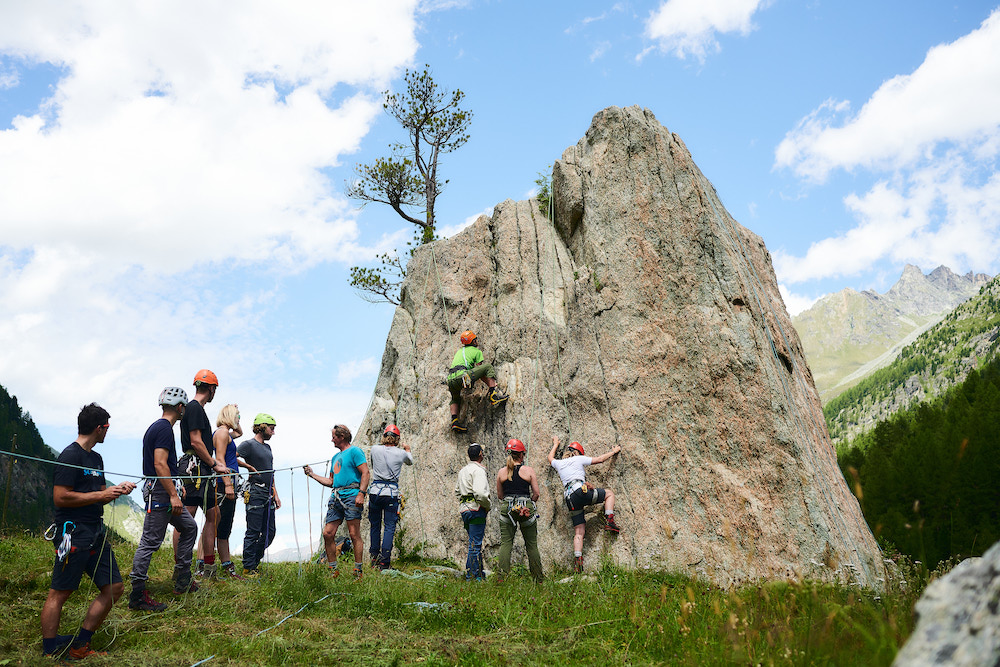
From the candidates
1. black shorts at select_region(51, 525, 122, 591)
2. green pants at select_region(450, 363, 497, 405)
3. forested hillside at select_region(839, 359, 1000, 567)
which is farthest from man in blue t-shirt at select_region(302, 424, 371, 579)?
forested hillside at select_region(839, 359, 1000, 567)

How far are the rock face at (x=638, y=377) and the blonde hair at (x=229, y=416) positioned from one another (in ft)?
17.1

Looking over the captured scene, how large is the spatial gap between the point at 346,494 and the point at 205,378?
9.01ft

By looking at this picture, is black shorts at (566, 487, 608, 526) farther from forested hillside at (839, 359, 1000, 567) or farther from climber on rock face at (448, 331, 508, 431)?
forested hillside at (839, 359, 1000, 567)

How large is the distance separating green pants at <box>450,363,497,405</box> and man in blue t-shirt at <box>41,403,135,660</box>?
758 centimetres

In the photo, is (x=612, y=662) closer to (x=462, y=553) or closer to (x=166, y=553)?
(x=462, y=553)

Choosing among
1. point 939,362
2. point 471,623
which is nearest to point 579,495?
point 471,623

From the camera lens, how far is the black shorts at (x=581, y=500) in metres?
10.0

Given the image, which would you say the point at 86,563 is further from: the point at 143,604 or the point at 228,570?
the point at 228,570

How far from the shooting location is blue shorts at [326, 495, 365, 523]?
9344mm

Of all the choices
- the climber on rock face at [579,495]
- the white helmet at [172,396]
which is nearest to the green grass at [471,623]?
the climber on rock face at [579,495]

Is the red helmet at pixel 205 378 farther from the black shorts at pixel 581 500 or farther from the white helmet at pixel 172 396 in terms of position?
the black shorts at pixel 581 500

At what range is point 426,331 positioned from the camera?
15477mm

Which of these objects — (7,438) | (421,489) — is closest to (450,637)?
(421,489)

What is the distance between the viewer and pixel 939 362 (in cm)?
18212
